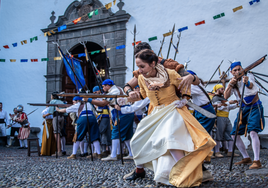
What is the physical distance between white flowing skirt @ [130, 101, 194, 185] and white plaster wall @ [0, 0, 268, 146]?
549cm

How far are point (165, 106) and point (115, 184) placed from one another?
106cm

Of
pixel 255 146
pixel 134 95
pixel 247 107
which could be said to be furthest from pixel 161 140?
pixel 247 107

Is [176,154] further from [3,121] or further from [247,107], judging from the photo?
[3,121]

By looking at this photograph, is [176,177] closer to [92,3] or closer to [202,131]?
[202,131]

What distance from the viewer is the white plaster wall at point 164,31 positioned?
754 centimetres

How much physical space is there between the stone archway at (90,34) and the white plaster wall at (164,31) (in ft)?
0.84

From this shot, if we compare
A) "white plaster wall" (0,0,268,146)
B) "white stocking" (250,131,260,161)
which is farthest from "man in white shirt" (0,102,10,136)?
"white stocking" (250,131,260,161)

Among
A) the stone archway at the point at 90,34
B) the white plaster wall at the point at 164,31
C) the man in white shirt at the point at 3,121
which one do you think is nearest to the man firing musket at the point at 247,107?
the white plaster wall at the point at 164,31

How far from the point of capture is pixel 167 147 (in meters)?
2.44

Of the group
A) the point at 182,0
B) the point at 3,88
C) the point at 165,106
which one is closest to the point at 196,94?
the point at 165,106

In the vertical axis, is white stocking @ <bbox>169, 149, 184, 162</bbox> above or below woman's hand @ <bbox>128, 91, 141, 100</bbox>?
below

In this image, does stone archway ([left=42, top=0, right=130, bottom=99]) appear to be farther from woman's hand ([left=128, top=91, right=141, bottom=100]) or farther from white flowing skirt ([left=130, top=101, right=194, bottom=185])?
white flowing skirt ([left=130, top=101, right=194, bottom=185])

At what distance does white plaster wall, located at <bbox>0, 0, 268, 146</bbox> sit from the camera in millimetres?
7535

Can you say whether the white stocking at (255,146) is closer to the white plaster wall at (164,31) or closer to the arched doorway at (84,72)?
the white plaster wall at (164,31)
